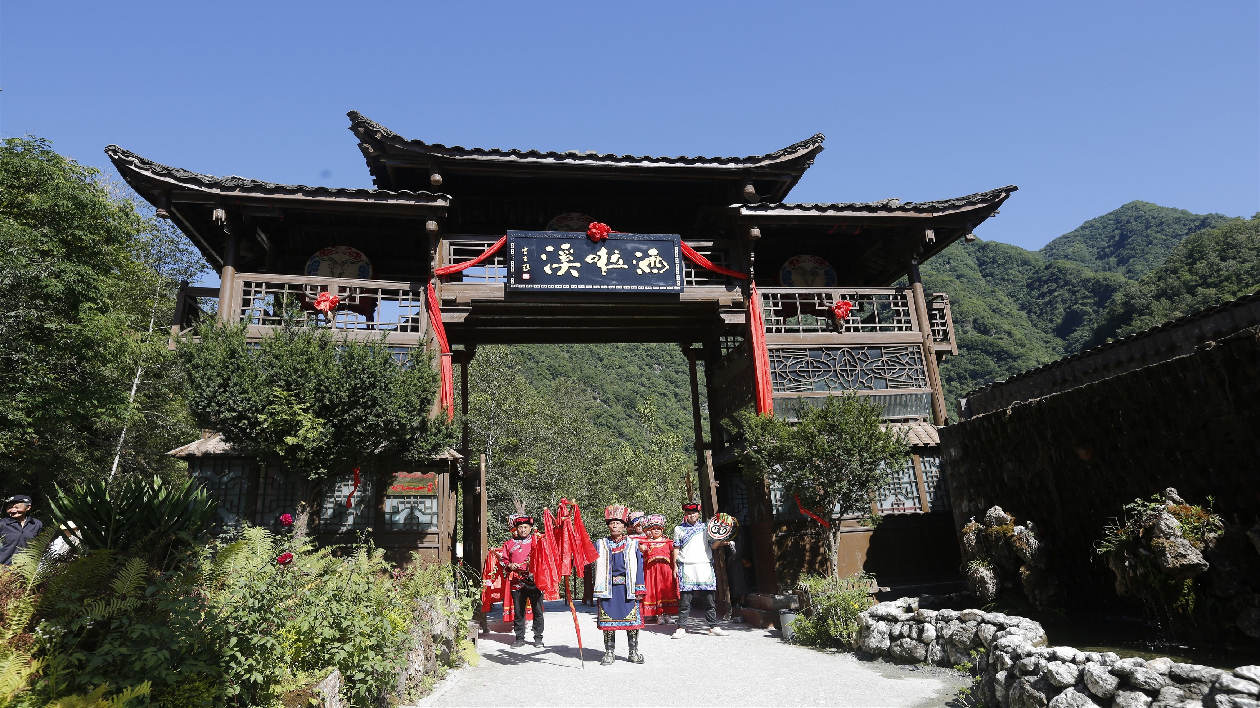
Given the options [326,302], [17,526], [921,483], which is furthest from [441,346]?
[921,483]

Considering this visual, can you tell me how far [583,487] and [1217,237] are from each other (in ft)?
135

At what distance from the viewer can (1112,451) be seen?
7559 millimetres

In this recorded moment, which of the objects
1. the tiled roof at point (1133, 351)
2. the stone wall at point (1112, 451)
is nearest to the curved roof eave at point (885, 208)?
the tiled roof at point (1133, 351)

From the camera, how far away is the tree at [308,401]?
8672mm

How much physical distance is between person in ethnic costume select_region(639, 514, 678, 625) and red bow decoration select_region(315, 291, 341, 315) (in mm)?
6394

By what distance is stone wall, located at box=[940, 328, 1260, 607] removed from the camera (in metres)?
6.17

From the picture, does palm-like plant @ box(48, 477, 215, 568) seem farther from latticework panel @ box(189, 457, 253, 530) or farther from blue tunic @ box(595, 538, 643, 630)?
latticework panel @ box(189, 457, 253, 530)

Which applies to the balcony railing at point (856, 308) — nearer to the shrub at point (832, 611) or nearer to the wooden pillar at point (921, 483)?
the wooden pillar at point (921, 483)

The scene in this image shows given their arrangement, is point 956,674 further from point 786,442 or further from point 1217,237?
point 1217,237

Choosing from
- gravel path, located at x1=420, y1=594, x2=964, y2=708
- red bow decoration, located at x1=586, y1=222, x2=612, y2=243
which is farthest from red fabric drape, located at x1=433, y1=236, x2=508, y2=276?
gravel path, located at x1=420, y1=594, x2=964, y2=708

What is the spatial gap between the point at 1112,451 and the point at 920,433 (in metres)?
4.45

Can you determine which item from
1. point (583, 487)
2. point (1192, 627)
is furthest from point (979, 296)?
point (1192, 627)

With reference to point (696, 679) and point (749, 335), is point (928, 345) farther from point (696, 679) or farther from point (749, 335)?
point (696, 679)

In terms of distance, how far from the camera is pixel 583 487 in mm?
31531
